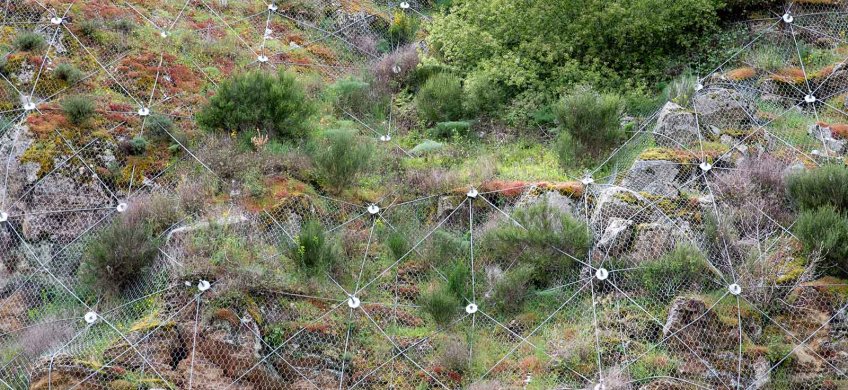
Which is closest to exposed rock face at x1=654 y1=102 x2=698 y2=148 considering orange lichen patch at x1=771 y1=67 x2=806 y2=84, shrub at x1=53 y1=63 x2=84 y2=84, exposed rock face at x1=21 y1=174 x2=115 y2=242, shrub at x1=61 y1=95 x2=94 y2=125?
orange lichen patch at x1=771 y1=67 x2=806 y2=84

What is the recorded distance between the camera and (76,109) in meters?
13.9

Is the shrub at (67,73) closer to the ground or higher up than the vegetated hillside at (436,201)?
higher up

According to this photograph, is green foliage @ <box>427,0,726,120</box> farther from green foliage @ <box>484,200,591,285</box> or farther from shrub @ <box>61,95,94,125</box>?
shrub @ <box>61,95,94,125</box>

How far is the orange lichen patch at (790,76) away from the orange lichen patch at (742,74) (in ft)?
1.11

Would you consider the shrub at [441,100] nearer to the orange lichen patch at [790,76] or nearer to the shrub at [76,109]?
the orange lichen patch at [790,76]

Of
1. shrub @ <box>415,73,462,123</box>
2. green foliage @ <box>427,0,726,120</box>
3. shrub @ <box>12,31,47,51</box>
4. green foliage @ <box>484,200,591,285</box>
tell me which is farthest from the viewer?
shrub @ <box>415,73,462,123</box>

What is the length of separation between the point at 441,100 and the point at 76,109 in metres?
5.94

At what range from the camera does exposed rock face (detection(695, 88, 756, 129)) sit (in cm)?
1401

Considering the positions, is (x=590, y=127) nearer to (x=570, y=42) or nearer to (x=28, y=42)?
(x=570, y=42)

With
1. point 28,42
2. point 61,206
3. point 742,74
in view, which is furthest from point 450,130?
point 28,42

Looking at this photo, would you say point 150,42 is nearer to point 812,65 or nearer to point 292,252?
point 292,252

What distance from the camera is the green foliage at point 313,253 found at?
12.0 metres

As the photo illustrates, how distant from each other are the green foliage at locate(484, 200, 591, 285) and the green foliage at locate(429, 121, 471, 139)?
3.81m

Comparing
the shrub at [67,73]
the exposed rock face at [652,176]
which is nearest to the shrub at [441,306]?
the exposed rock face at [652,176]
